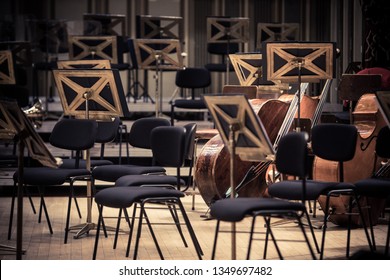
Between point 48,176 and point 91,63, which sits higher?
point 91,63

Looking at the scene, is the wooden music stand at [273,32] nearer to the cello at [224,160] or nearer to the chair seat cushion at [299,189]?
the cello at [224,160]

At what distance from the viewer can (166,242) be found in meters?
6.05

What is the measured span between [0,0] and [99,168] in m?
7.34

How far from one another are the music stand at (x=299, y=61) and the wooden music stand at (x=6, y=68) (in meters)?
2.73

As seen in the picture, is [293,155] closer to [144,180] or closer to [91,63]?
[144,180]

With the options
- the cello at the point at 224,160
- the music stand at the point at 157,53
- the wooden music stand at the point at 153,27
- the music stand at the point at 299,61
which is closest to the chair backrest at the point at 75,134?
the cello at the point at 224,160

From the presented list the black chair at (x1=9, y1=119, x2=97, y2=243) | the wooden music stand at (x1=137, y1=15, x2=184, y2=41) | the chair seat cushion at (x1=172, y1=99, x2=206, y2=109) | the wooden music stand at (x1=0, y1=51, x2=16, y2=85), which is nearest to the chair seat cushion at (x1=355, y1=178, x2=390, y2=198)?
the black chair at (x1=9, y1=119, x2=97, y2=243)

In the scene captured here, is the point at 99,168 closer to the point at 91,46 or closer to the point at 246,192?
the point at 246,192

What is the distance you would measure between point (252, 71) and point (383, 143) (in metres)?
1.78

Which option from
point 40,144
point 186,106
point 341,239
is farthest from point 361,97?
point 186,106

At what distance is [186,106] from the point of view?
973 cm

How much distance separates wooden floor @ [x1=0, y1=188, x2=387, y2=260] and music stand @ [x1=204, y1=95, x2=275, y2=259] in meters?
0.90

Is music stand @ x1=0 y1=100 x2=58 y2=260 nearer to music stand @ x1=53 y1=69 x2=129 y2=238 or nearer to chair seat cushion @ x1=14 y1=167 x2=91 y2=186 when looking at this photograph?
chair seat cushion @ x1=14 y1=167 x2=91 y2=186

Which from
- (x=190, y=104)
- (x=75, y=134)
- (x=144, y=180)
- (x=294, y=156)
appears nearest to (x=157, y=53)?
(x=190, y=104)
